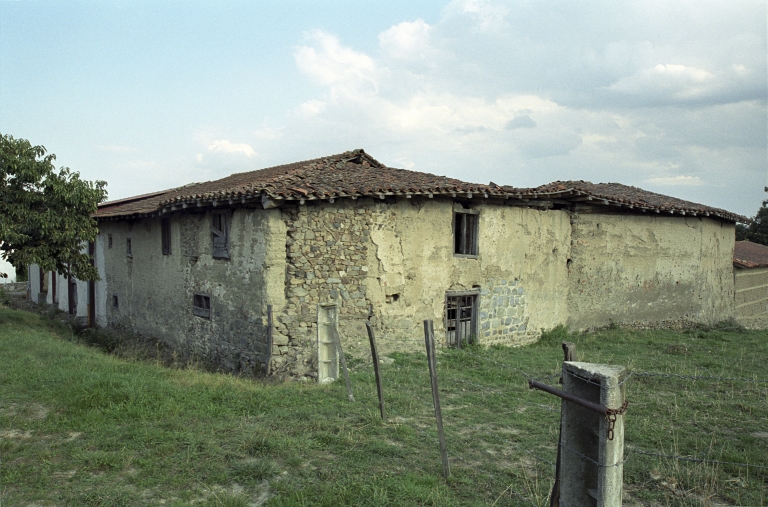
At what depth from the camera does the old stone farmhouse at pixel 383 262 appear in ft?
35.0

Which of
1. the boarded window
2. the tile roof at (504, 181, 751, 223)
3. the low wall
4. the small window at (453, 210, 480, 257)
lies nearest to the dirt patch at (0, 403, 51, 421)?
the boarded window

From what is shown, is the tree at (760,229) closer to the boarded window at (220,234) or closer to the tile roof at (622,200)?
the tile roof at (622,200)

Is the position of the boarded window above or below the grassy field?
above

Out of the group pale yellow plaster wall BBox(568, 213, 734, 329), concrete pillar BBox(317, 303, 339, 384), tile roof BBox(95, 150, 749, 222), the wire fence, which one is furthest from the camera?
pale yellow plaster wall BBox(568, 213, 734, 329)

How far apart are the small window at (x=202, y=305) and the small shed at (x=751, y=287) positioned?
18.4 meters

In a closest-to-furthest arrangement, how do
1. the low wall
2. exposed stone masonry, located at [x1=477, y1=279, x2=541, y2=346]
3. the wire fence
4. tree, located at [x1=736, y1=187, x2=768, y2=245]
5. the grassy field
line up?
the wire fence, the grassy field, exposed stone masonry, located at [x1=477, y1=279, x2=541, y2=346], the low wall, tree, located at [x1=736, y1=187, x2=768, y2=245]

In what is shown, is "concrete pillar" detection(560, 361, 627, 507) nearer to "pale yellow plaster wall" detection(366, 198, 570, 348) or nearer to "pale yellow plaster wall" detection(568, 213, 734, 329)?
"pale yellow plaster wall" detection(366, 198, 570, 348)

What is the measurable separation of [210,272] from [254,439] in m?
6.98

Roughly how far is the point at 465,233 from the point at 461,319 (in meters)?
2.04

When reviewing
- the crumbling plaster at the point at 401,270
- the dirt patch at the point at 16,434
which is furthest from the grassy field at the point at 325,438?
the crumbling plaster at the point at 401,270

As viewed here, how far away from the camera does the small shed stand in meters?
20.0

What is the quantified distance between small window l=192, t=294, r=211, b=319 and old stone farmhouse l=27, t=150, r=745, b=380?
1.9 inches

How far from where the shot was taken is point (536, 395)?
865cm

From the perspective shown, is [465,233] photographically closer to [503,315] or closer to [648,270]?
[503,315]
